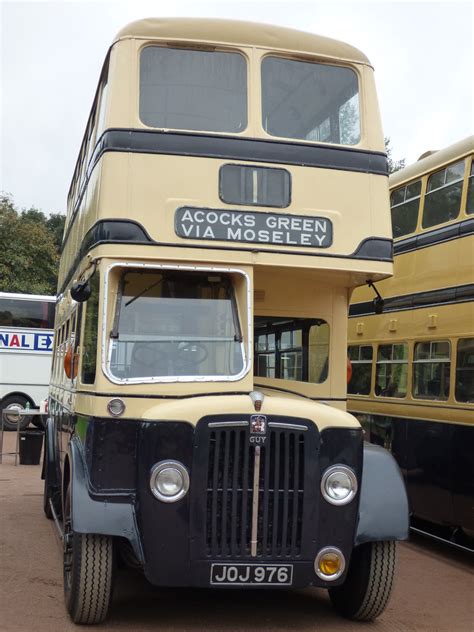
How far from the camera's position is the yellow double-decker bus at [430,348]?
9.13 m

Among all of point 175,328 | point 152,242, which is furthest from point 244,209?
point 175,328

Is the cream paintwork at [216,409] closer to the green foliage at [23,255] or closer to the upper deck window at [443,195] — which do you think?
the upper deck window at [443,195]

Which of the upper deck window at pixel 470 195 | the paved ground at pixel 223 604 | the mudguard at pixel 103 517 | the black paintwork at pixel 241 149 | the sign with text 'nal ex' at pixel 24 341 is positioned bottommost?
the paved ground at pixel 223 604

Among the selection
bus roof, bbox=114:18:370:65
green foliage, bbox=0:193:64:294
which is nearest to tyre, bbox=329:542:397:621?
bus roof, bbox=114:18:370:65

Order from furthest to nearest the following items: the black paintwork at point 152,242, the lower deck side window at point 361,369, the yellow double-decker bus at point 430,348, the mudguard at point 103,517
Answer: the lower deck side window at point 361,369
the yellow double-decker bus at point 430,348
the black paintwork at point 152,242
the mudguard at point 103,517

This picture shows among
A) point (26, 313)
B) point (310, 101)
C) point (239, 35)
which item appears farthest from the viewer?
point (26, 313)

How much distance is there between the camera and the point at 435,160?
33.8 feet

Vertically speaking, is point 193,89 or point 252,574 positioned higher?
point 193,89

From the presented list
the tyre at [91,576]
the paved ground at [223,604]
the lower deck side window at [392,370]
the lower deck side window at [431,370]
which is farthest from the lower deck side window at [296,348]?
the lower deck side window at [392,370]

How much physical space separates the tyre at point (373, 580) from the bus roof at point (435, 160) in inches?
194

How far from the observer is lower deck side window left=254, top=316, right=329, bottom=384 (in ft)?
24.0

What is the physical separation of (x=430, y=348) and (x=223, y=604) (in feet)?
13.6

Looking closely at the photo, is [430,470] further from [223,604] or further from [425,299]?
[223,604]

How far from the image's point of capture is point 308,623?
6.35 meters
